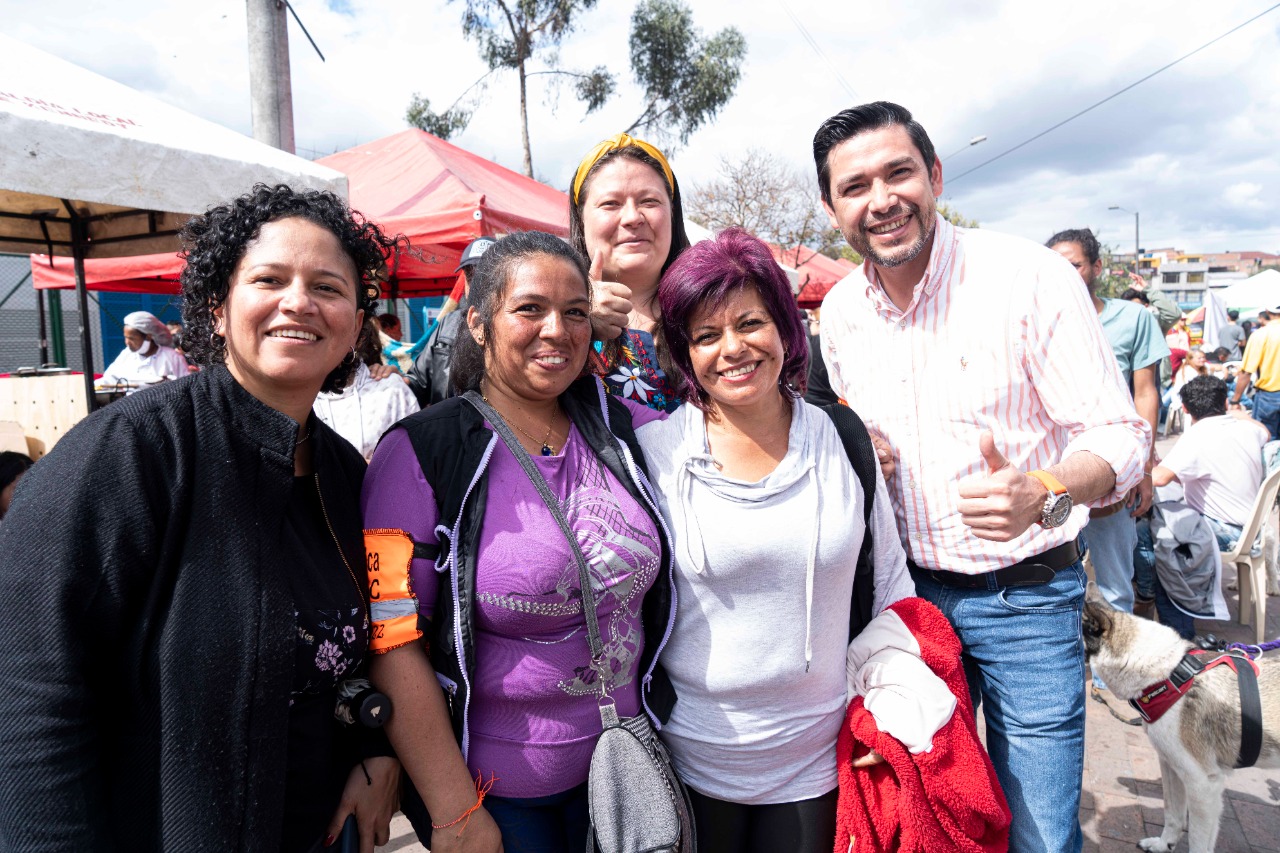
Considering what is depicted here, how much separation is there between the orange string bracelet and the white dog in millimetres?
2539

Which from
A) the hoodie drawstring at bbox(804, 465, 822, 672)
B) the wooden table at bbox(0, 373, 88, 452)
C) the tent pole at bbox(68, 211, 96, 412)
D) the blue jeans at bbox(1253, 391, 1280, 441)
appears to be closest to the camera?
the hoodie drawstring at bbox(804, 465, 822, 672)

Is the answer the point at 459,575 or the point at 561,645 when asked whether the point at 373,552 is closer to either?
the point at 459,575

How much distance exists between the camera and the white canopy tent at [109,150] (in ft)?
8.86

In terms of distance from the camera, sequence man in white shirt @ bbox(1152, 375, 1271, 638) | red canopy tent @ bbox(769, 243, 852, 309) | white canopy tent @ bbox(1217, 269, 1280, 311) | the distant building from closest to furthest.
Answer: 1. man in white shirt @ bbox(1152, 375, 1271, 638)
2. white canopy tent @ bbox(1217, 269, 1280, 311)
3. red canopy tent @ bbox(769, 243, 852, 309)
4. the distant building

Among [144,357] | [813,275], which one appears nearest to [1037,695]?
[144,357]

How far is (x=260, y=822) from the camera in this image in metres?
1.26

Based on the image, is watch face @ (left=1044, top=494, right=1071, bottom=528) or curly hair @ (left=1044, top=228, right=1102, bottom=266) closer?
watch face @ (left=1044, top=494, right=1071, bottom=528)

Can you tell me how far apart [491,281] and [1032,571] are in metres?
1.61

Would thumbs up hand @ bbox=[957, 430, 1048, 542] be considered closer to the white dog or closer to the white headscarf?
the white dog

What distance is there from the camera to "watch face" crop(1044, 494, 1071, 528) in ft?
5.36

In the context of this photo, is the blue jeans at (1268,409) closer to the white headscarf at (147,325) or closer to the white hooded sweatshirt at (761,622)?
the white hooded sweatshirt at (761,622)

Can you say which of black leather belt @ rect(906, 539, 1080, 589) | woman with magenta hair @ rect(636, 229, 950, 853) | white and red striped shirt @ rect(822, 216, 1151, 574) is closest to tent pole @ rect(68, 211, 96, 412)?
woman with magenta hair @ rect(636, 229, 950, 853)

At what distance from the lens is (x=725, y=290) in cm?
181

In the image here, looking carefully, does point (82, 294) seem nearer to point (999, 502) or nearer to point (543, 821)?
point (543, 821)
